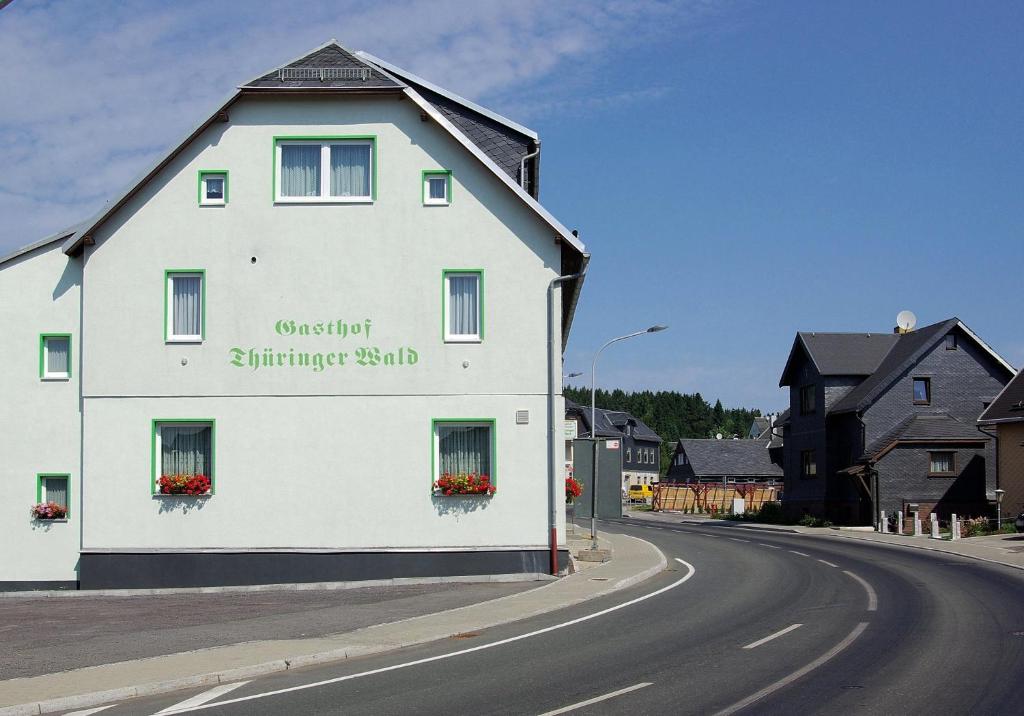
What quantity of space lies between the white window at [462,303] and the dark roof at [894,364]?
3284 centimetres

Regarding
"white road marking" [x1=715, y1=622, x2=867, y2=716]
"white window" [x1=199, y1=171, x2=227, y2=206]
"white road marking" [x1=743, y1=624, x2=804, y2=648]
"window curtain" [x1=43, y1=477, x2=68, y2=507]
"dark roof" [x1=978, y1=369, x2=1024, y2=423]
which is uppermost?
"white window" [x1=199, y1=171, x2=227, y2=206]

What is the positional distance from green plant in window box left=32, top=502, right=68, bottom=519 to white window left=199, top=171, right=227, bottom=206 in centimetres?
724

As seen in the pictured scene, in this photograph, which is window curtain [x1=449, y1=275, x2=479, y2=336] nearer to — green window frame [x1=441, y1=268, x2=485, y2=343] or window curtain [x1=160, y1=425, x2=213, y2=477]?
green window frame [x1=441, y1=268, x2=485, y2=343]

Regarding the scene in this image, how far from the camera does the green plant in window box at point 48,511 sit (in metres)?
23.9

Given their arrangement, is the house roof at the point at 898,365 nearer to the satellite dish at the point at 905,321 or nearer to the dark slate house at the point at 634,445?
the satellite dish at the point at 905,321

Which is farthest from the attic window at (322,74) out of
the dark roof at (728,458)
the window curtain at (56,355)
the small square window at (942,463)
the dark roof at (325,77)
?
the dark roof at (728,458)

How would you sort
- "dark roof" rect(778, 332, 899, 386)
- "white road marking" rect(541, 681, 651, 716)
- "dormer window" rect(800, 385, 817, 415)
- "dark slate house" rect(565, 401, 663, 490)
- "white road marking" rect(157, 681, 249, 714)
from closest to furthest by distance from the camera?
"white road marking" rect(541, 681, 651, 716) < "white road marking" rect(157, 681, 249, 714) < "dark roof" rect(778, 332, 899, 386) < "dormer window" rect(800, 385, 817, 415) < "dark slate house" rect(565, 401, 663, 490)

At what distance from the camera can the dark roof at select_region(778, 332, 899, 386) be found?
56656 mm

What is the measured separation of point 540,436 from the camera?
23578 mm

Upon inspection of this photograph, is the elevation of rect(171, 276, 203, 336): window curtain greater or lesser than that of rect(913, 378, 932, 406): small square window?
greater

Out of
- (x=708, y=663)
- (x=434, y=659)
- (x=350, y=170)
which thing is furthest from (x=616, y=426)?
(x=708, y=663)

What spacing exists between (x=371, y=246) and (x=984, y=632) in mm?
14524

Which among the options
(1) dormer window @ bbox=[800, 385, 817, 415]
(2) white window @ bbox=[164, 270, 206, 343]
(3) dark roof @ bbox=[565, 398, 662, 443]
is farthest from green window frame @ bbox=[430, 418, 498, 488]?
(3) dark roof @ bbox=[565, 398, 662, 443]

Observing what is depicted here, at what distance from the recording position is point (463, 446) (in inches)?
937
